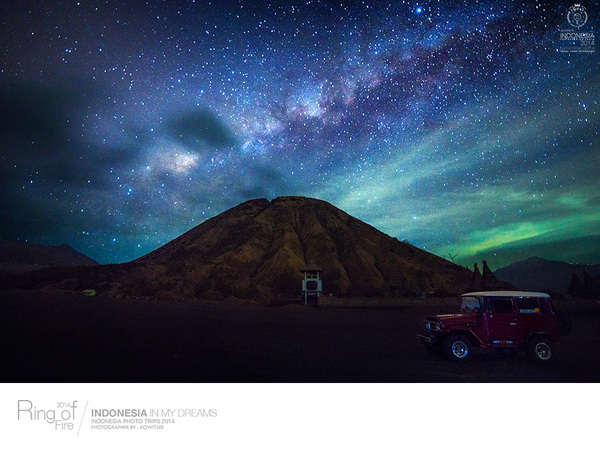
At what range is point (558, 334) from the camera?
1091 cm

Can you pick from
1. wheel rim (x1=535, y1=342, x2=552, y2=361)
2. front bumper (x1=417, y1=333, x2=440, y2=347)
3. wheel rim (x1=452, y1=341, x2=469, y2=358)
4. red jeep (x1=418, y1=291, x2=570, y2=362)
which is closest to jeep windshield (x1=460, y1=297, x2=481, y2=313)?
red jeep (x1=418, y1=291, x2=570, y2=362)

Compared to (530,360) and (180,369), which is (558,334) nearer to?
(530,360)

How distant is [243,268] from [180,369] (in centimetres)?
9260

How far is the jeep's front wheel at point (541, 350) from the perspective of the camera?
10.7 meters

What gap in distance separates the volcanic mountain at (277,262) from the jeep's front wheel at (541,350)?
171ft

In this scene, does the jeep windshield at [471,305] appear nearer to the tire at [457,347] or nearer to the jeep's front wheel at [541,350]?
the tire at [457,347]

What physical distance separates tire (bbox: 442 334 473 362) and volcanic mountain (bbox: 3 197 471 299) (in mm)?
50603

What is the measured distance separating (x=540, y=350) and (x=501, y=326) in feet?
5.61

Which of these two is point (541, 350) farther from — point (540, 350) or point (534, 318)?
point (534, 318)

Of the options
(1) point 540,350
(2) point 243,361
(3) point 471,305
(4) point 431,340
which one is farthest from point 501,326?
(2) point 243,361

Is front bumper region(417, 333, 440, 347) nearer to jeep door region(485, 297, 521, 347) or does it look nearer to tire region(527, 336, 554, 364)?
jeep door region(485, 297, 521, 347)

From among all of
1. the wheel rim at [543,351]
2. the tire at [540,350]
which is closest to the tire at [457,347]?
the tire at [540,350]

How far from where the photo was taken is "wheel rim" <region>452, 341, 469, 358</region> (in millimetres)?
10750
